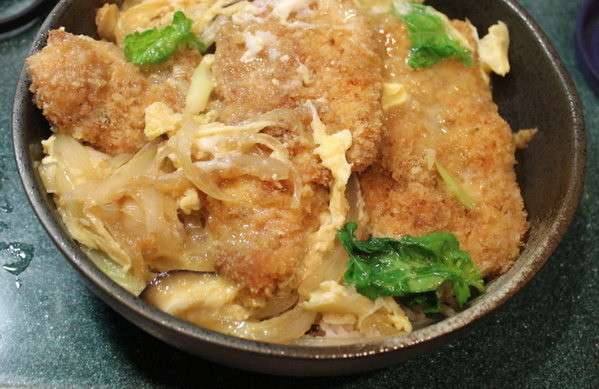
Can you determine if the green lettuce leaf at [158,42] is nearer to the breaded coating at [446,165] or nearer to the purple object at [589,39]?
the breaded coating at [446,165]

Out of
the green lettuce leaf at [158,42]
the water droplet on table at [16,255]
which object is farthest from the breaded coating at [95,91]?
the water droplet on table at [16,255]

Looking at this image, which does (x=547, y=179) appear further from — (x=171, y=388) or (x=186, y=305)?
(x=171, y=388)

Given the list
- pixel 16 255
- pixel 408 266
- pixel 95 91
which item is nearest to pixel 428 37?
pixel 408 266

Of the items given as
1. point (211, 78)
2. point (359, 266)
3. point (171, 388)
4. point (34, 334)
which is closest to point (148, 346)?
point (171, 388)

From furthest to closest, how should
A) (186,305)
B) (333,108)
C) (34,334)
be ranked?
(34,334) < (333,108) < (186,305)

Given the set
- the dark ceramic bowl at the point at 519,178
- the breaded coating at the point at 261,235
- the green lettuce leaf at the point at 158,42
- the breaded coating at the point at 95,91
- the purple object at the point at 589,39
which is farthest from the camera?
the purple object at the point at 589,39

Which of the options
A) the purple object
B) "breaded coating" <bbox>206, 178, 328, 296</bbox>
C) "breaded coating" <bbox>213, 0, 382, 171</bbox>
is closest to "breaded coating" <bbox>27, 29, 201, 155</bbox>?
"breaded coating" <bbox>213, 0, 382, 171</bbox>

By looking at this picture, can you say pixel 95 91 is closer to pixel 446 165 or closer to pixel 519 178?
pixel 446 165
